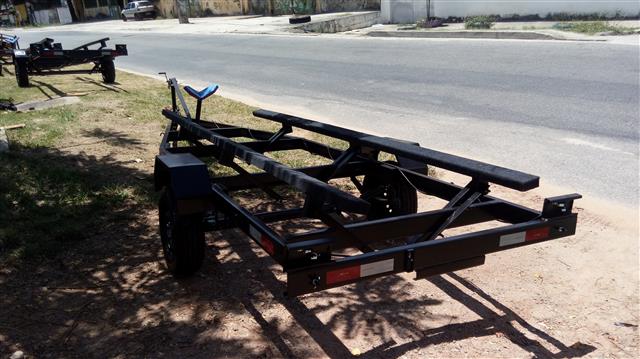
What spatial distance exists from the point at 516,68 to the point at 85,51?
1005cm

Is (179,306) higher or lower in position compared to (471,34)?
lower

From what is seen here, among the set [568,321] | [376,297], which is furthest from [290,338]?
[568,321]

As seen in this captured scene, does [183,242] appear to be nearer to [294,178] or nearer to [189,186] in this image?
[189,186]

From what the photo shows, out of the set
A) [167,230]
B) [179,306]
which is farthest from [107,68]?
[179,306]

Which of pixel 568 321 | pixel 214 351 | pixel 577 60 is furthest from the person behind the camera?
pixel 577 60

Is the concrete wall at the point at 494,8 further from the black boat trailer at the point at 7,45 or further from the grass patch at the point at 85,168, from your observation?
the black boat trailer at the point at 7,45

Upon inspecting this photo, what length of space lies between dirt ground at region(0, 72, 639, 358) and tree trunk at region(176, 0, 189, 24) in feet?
141

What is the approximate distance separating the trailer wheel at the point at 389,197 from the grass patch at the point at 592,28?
17.2 metres

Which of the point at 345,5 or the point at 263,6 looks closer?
the point at 345,5

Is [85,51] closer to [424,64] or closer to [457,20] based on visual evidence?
[424,64]

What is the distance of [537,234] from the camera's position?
10.5 ft

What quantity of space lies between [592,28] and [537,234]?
19484 millimetres

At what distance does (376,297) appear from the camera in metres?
3.93

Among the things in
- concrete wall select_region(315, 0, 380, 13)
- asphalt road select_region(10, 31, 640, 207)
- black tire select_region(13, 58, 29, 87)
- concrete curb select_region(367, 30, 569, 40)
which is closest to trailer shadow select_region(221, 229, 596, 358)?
asphalt road select_region(10, 31, 640, 207)
